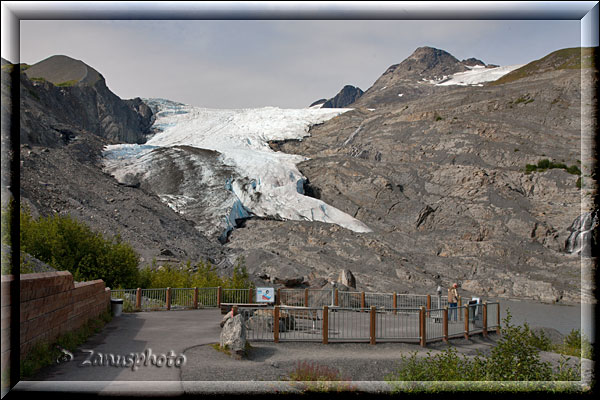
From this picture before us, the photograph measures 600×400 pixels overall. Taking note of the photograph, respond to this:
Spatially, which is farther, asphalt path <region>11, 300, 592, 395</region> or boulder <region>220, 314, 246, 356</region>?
boulder <region>220, 314, 246, 356</region>

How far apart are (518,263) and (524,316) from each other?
14884 millimetres

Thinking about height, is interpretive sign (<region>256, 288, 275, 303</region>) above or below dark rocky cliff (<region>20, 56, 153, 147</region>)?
below

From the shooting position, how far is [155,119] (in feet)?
425

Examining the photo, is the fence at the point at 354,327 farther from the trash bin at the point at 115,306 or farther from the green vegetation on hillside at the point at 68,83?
the green vegetation on hillside at the point at 68,83

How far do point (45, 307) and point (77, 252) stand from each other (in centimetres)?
1443

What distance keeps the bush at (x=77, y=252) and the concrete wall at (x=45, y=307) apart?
973 cm

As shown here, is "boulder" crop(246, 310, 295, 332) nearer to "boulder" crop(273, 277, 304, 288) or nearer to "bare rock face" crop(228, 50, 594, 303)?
"boulder" crop(273, 277, 304, 288)

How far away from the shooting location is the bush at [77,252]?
22.0 m

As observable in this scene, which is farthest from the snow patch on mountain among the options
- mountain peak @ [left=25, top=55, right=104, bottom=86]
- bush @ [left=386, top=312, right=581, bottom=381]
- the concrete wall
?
the concrete wall

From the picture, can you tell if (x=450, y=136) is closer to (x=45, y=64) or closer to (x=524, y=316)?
(x=524, y=316)

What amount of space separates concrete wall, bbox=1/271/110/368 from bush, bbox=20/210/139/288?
9728mm

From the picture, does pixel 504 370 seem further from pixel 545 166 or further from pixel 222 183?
pixel 222 183

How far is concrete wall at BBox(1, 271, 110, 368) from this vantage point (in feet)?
22.5

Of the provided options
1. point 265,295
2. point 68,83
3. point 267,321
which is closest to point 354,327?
point 267,321
